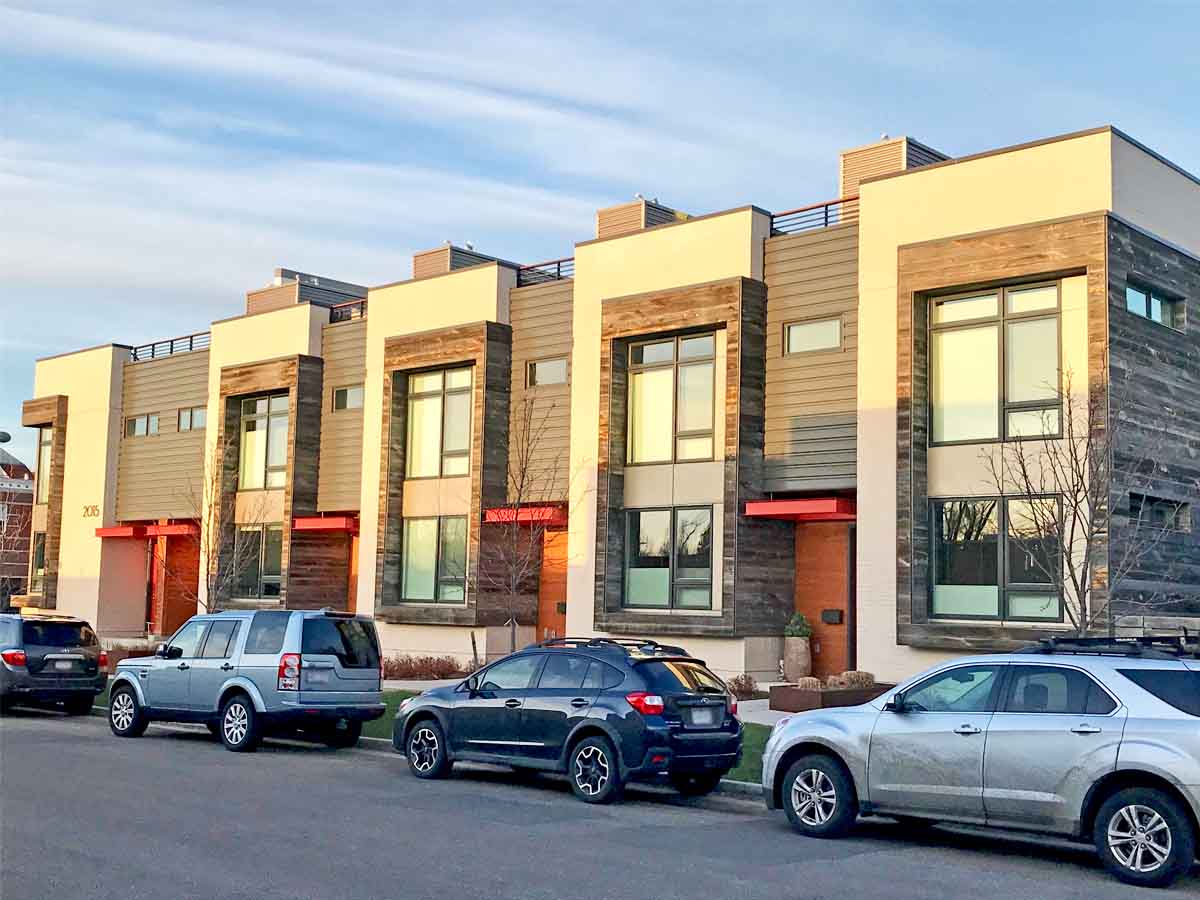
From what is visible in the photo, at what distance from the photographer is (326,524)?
34.1 m

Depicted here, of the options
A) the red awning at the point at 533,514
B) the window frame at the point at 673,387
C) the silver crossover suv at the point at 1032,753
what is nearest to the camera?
the silver crossover suv at the point at 1032,753

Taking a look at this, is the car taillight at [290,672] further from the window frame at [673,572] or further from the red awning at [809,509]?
the red awning at [809,509]

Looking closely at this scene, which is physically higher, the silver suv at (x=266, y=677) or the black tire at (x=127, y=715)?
the silver suv at (x=266, y=677)

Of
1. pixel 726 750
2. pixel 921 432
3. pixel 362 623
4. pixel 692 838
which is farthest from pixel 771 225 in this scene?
pixel 692 838

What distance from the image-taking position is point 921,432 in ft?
74.9

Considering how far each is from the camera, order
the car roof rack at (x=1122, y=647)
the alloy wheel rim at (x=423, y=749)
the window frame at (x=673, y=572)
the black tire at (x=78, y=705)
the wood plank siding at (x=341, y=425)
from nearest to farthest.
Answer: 1. the car roof rack at (x=1122, y=647)
2. the alloy wheel rim at (x=423, y=749)
3. the black tire at (x=78, y=705)
4. the window frame at (x=673, y=572)
5. the wood plank siding at (x=341, y=425)

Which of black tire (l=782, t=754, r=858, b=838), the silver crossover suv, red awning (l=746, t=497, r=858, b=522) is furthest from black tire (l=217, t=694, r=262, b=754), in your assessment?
red awning (l=746, t=497, r=858, b=522)

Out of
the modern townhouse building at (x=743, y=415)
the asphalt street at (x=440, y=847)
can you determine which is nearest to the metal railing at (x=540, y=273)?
the modern townhouse building at (x=743, y=415)

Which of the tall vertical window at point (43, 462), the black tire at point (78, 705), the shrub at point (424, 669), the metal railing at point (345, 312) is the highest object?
the metal railing at point (345, 312)

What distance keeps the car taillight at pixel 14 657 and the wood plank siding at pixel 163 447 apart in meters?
17.6

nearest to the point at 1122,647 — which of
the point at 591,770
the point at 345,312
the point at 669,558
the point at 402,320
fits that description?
the point at 591,770

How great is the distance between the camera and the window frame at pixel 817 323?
81.1 feet

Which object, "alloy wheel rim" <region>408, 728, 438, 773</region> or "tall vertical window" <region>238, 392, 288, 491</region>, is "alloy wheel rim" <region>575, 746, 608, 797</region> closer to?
"alloy wheel rim" <region>408, 728, 438, 773</region>

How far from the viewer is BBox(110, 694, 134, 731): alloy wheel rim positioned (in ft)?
62.6
